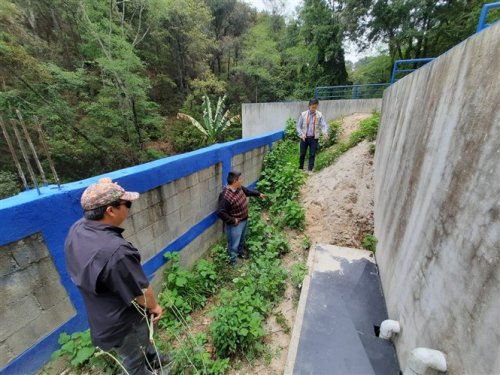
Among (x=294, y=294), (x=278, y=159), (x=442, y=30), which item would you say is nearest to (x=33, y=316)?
(x=294, y=294)

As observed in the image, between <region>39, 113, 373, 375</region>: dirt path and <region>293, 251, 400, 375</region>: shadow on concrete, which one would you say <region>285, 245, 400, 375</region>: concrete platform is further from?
<region>39, 113, 373, 375</region>: dirt path

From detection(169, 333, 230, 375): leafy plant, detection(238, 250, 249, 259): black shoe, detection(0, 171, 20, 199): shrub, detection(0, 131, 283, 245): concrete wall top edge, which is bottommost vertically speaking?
detection(0, 171, 20, 199): shrub

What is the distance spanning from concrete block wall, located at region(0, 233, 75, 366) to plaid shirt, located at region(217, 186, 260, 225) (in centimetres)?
243

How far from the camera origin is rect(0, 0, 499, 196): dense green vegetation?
1053cm

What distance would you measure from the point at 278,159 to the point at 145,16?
51.5 ft

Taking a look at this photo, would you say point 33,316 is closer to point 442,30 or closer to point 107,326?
point 107,326

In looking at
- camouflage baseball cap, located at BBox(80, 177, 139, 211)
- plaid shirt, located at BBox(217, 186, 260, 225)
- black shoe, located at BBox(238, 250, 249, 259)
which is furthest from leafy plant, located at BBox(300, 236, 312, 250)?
camouflage baseball cap, located at BBox(80, 177, 139, 211)

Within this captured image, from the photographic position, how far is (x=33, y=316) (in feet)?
6.65

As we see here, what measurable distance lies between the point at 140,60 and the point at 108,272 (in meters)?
17.2

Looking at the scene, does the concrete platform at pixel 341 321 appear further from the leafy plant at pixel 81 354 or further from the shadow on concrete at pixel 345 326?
the leafy plant at pixel 81 354

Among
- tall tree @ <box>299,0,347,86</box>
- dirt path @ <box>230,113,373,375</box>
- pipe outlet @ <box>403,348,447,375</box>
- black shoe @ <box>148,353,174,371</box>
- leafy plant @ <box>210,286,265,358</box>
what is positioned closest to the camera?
pipe outlet @ <box>403,348,447,375</box>

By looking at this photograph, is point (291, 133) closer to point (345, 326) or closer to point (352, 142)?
point (352, 142)

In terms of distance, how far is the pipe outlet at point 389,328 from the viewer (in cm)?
241

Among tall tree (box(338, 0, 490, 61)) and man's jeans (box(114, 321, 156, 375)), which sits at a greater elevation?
tall tree (box(338, 0, 490, 61))
